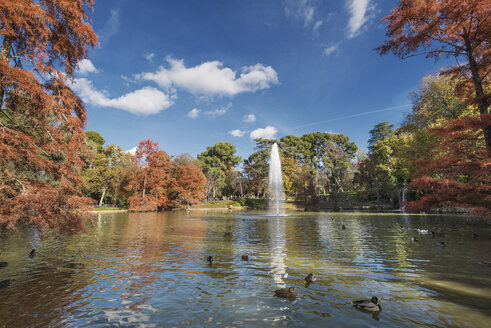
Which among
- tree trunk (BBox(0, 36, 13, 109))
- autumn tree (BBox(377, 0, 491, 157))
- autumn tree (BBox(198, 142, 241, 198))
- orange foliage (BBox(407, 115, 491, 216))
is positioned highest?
autumn tree (BBox(198, 142, 241, 198))

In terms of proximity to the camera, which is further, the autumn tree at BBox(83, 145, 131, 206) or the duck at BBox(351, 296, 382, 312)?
the autumn tree at BBox(83, 145, 131, 206)

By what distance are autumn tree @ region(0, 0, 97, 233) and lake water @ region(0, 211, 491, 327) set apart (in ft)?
7.39

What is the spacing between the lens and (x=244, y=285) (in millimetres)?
6820

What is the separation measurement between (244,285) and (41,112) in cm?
839

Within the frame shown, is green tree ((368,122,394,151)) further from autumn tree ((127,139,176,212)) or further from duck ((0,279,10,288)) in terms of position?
duck ((0,279,10,288))

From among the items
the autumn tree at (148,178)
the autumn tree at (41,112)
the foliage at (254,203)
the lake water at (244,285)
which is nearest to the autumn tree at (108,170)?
the autumn tree at (148,178)

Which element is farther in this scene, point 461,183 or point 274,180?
point 274,180

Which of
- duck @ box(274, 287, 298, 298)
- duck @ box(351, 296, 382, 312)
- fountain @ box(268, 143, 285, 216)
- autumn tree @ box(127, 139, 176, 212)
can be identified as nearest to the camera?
duck @ box(351, 296, 382, 312)

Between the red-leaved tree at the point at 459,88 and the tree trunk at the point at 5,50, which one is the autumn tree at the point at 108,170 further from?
the red-leaved tree at the point at 459,88

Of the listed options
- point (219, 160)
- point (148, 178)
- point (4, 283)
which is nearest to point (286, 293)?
point (4, 283)

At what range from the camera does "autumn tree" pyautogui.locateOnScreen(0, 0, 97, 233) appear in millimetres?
6805

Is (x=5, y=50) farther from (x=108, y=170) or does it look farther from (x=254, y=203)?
(x=254, y=203)

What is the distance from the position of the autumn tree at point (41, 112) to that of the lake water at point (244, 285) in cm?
225

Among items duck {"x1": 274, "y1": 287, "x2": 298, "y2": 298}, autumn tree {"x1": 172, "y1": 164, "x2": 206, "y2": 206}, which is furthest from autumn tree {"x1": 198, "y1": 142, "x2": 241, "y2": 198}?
duck {"x1": 274, "y1": 287, "x2": 298, "y2": 298}
